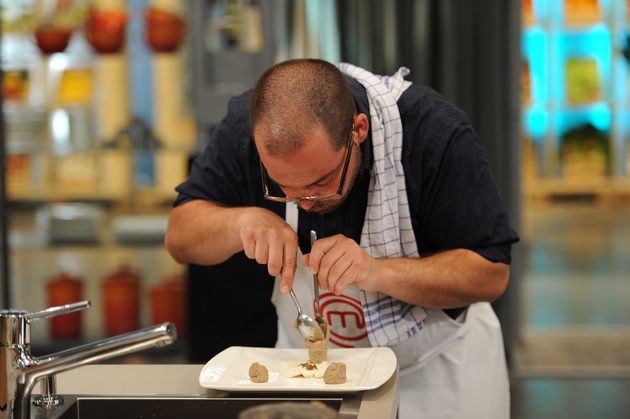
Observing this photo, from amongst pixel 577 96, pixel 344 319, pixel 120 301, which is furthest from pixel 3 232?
pixel 577 96

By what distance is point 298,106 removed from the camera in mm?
1821

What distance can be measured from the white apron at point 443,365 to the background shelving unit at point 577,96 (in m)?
5.68

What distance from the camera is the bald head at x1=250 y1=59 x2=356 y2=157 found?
5.95 ft

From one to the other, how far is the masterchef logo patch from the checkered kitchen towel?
71mm

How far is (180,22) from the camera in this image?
4.27 metres

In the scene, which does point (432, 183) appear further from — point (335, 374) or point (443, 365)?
point (335, 374)

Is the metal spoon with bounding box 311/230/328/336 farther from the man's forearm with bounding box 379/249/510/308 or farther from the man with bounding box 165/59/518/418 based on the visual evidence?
the man's forearm with bounding box 379/249/510/308

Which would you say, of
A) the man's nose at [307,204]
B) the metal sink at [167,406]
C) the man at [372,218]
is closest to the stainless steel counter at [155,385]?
the metal sink at [167,406]

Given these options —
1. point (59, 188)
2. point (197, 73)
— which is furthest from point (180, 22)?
point (59, 188)

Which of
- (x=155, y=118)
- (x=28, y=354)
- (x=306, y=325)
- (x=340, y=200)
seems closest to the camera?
(x=28, y=354)

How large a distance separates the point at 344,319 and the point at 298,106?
559 mm

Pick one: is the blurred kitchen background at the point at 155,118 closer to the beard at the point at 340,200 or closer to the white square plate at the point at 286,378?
the beard at the point at 340,200

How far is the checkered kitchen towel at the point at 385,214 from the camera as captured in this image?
2.08 m

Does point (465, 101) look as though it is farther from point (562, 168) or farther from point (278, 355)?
point (562, 168)
